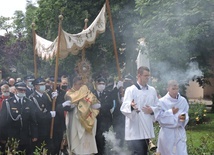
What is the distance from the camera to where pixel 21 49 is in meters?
41.2

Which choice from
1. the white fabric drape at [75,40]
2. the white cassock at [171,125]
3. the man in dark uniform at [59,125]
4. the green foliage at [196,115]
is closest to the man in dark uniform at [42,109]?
the man in dark uniform at [59,125]

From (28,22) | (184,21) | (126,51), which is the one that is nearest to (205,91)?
(126,51)

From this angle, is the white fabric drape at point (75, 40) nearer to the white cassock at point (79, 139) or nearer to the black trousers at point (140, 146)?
the white cassock at point (79, 139)

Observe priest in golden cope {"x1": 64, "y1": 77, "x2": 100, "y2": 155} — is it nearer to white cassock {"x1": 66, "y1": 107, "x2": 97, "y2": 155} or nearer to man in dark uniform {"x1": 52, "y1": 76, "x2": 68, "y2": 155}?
white cassock {"x1": 66, "y1": 107, "x2": 97, "y2": 155}

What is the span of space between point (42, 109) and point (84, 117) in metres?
0.84

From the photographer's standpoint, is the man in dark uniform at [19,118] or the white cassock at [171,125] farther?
the man in dark uniform at [19,118]

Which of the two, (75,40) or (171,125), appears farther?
(75,40)

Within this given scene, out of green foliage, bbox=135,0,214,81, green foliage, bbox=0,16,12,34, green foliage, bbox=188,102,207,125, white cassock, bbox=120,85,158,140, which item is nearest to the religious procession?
white cassock, bbox=120,85,158,140

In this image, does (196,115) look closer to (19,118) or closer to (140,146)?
(140,146)

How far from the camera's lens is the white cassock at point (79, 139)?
9234mm

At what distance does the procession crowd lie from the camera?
314 inches

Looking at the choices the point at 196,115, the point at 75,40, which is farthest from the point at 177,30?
the point at 75,40

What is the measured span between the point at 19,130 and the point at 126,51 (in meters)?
14.2

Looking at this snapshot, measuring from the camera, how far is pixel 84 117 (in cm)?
917
